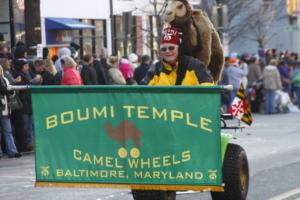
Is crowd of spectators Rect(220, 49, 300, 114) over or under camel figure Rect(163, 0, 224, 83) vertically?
under

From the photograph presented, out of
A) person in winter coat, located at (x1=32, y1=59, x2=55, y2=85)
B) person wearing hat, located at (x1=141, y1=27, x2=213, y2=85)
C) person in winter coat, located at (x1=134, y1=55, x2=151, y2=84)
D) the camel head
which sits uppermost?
the camel head

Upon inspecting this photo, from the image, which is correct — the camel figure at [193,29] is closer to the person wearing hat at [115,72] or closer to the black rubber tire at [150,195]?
the black rubber tire at [150,195]

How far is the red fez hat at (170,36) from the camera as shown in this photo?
32.2 ft

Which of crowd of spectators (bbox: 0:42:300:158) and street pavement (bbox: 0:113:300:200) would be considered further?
crowd of spectators (bbox: 0:42:300:158)

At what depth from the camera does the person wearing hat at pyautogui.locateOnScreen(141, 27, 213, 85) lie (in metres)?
9.71

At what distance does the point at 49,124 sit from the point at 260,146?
9.52 meters

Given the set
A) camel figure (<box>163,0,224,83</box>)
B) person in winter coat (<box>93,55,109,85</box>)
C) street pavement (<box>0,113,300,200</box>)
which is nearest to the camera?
camel figure (<box>163,0,224,83</box>)

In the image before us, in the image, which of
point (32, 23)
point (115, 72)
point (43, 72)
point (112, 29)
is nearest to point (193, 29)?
point (43, 72)

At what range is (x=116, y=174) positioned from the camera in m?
Answer: 8.84

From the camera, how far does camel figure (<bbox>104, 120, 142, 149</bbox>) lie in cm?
877

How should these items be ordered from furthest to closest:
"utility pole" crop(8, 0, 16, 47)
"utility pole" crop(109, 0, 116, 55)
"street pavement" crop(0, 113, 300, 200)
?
"utility pole" crop(109, 0, 116, 55) < "utility pole" crop(8, 0, 16, 47) < "street pavement" crop(0, 113, 300, 200)

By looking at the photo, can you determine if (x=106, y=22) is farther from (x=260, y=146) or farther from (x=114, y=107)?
(x=114, y=107)

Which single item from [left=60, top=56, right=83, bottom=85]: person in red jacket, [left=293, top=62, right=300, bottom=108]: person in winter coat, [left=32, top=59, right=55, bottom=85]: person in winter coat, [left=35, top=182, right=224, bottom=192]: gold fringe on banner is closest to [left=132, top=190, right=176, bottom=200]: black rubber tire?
[left=35, top=182, right=224, bottom=192]: gold fringe on banner

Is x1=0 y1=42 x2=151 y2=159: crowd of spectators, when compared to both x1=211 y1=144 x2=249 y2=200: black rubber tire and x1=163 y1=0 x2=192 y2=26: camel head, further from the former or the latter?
x1=211 y1=144 x2=249 y2=200: black rubber tire
